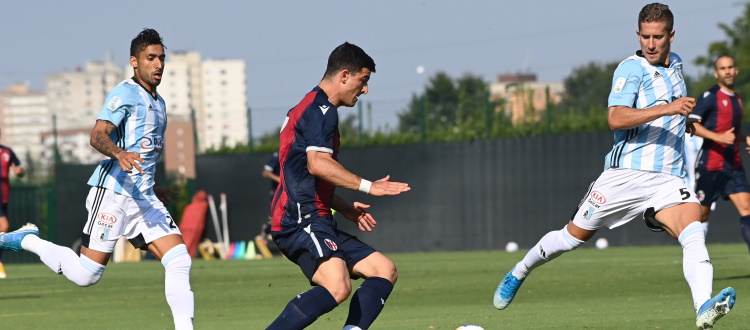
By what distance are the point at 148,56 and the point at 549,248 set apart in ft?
10.8

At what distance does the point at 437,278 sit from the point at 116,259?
1488 centimetres

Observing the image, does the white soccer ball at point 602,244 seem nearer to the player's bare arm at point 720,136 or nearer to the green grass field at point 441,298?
the green grass field at point 441,298

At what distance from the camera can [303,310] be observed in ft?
22.6

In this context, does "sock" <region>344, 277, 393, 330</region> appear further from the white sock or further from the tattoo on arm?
the white sock

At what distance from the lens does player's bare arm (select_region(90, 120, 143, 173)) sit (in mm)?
8203

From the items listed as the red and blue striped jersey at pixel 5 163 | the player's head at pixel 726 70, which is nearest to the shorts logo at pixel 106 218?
the player's head at pixel 726 70

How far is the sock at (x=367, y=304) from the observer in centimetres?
714

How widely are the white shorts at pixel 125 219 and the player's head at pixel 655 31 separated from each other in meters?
3.56

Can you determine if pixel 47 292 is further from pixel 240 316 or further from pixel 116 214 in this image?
pixel 116 214

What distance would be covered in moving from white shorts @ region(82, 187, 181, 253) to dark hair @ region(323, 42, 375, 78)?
7.02ft

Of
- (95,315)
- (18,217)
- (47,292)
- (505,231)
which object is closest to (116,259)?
(18,217)

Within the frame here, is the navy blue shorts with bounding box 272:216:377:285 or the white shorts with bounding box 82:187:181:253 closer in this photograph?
the navy blue shorts with bounding box 272:216:377:285

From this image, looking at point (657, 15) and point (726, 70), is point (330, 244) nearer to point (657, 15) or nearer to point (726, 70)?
point (657, 15)

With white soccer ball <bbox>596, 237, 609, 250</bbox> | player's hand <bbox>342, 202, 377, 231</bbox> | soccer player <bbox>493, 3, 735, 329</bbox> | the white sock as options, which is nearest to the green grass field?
soccer player <bbox>493, 3, 735, 329</bbox>
